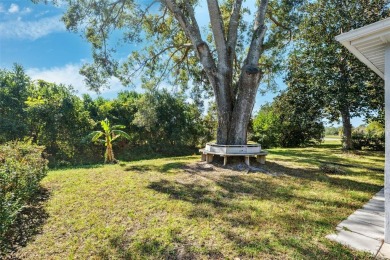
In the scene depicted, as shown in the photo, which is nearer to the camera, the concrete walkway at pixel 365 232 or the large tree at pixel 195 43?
the concrete walkway at pixel 365 232

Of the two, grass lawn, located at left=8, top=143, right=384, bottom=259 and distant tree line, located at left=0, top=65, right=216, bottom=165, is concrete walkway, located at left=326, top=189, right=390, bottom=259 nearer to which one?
grass lawn, located at left=8, top=143, right=384, bottom=259

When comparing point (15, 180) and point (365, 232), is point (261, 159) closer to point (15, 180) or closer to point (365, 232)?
point (365, 232)

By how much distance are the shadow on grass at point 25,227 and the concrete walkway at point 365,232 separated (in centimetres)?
471

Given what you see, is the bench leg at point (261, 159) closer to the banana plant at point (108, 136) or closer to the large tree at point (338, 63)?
the banana plant at point (108, 136)

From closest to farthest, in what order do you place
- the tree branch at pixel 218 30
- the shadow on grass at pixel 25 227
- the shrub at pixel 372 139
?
the shadow on grass at pixel 25 227, the tree branch at pixel 218 30, the shrub at pixel 372 139

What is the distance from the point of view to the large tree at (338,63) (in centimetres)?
1228

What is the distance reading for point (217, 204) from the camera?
4793mm

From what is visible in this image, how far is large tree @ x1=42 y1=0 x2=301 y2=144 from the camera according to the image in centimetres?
887

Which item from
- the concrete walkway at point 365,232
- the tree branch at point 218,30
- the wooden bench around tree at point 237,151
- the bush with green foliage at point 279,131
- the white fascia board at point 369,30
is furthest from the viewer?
the bush with green foliage at point 279,131

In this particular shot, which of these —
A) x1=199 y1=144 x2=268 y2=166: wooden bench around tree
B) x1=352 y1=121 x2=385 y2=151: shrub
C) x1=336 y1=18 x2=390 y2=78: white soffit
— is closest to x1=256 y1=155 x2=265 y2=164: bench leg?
x1=199 y1=144 x2=268 y2=166: wooden bench around tree

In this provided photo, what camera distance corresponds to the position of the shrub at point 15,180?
10.6ft

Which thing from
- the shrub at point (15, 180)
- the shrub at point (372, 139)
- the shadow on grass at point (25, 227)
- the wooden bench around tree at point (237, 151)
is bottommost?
the shadow on grass at point (25, 227)

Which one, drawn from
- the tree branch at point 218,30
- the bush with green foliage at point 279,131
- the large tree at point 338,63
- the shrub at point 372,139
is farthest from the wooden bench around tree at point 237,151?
the shrub at point 372,139

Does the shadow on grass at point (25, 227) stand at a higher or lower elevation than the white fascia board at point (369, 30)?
lower
